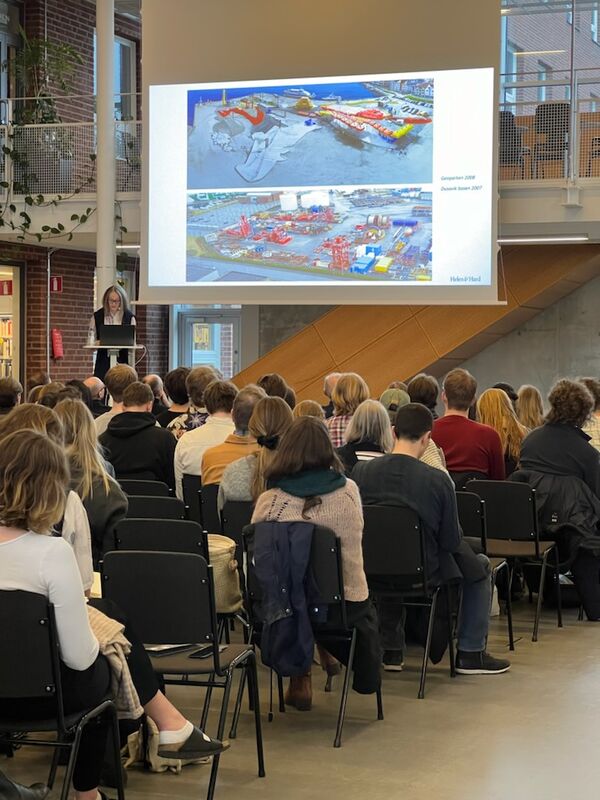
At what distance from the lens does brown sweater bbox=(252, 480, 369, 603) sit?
4.45 metres

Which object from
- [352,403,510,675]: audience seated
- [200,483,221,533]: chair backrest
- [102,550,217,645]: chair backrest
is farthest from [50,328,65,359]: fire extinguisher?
[102,550,217,645]: chair backrest

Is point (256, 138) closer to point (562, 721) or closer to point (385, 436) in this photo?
point (385, 436)

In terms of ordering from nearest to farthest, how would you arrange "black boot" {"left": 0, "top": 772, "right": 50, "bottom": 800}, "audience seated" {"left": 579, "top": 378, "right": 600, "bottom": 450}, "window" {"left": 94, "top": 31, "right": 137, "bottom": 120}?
"black boot" {"left": 0, "top": 772, "right": 50, "bottom": 800}, "audience seated" {"left": 579, "top": 378, "right": 600, "bottom": 450}, "window" {"left": 94, "top": 31, "right": 137, "bottom": 120}

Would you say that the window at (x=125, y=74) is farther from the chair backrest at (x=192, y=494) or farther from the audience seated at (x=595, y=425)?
the chair backrest at (x=192, y=494)

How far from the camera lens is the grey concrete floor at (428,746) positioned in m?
3.95

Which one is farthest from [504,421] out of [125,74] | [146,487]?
[125,74]

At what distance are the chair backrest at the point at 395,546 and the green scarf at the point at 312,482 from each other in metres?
0.71

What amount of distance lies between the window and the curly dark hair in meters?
10.4

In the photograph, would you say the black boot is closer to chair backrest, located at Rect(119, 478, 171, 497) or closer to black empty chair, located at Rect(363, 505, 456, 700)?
black empty chair, located at Rect(363, 505, 456, 700)

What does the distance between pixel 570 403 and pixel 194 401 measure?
7.99 feet

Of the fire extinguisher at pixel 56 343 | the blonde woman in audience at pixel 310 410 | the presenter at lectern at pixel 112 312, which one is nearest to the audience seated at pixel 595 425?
the blonde woman in audience at pixel 310 410

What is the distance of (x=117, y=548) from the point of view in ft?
15.2

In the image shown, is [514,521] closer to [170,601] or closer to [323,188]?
[170,601]

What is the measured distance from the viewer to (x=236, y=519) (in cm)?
536
